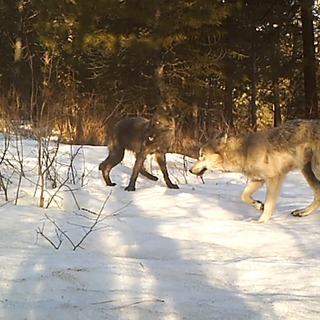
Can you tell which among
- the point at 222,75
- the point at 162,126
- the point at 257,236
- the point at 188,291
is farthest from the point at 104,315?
the point at 222,75

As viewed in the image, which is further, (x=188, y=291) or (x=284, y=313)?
(x=188, y=291)

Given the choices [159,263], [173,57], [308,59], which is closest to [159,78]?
[173,57]

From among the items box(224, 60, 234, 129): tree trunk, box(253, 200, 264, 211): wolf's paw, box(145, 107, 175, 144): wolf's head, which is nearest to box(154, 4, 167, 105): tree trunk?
box(224, 60, 234, 129): tree trunk

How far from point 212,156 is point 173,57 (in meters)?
10.5

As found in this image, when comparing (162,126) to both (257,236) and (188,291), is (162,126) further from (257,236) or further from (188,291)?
(188,291)

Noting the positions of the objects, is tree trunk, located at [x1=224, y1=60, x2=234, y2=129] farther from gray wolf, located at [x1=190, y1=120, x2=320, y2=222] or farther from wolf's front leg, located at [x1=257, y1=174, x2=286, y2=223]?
wolf's front leg, located at [x1=257, y1=174, x2=286, y2=223]

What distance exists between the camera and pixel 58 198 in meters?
5.75

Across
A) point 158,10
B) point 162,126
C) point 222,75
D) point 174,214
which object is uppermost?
point 158,10

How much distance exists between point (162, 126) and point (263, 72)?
1290cm

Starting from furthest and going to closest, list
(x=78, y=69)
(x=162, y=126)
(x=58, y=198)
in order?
(x=78, y=69) → (x=162, y=126) → (x=58, y=198)

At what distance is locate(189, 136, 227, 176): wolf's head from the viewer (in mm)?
5988

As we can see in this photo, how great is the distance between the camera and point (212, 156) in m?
6.09

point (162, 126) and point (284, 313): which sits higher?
point (162, 126)

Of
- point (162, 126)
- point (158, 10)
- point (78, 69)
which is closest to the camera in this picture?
point (162, 126)
